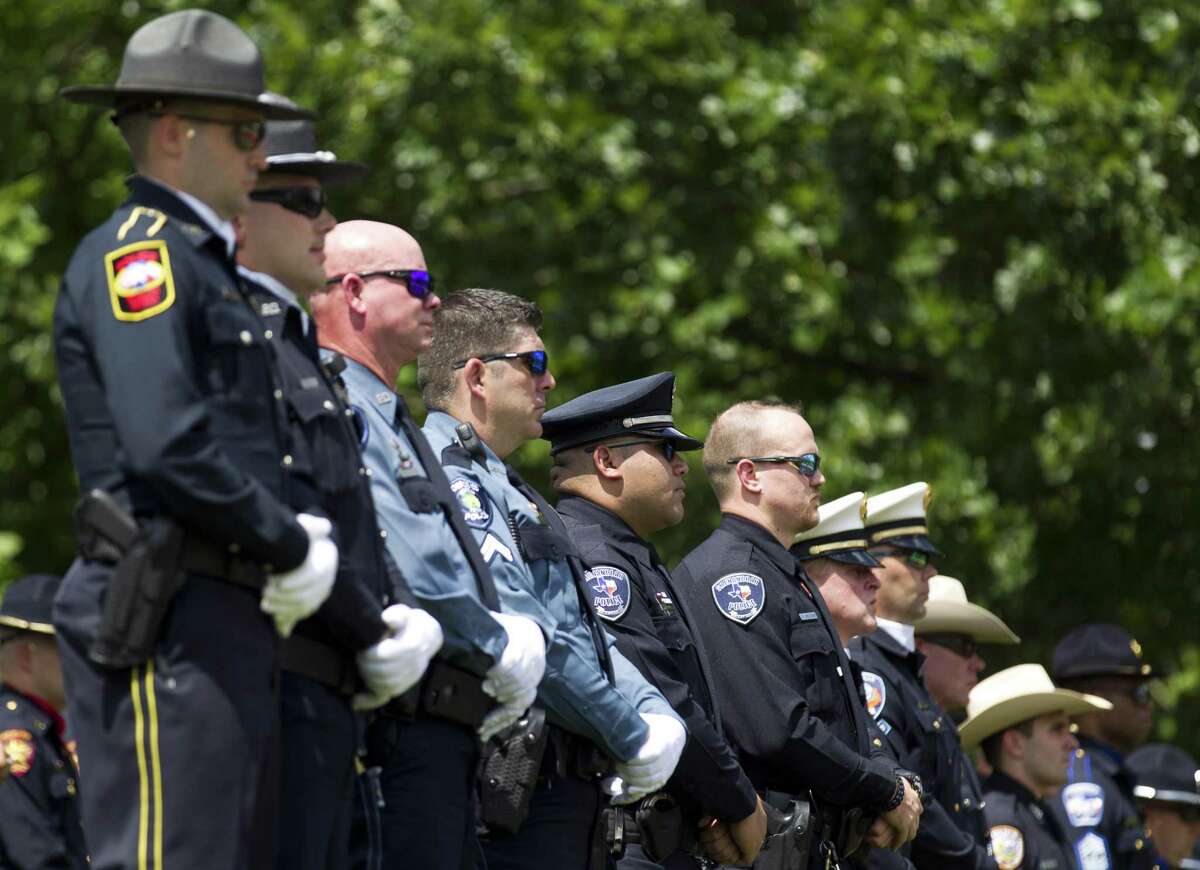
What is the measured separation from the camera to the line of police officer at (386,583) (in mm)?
→ 4102

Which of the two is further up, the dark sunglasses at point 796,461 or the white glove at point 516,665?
the white glove at point 516,665

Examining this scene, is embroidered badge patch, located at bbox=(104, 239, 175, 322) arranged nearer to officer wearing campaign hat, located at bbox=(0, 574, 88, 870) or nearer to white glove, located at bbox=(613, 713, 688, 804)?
white glove, located at bbox=(613, 713, 688, 804)

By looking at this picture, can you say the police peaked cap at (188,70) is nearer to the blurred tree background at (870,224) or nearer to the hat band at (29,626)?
the hat band at (29,626)

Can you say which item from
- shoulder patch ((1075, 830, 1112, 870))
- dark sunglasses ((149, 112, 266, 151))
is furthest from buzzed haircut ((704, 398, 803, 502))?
shoulder patch ((1075, 830, 1112, 870))

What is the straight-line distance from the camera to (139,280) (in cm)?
421

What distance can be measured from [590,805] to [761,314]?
29.2 feet

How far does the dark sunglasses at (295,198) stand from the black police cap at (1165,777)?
7.44 meters

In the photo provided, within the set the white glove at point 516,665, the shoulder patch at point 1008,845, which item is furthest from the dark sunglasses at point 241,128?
the shoulder patch at point 1008,845

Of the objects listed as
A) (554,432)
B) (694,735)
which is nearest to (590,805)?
(694,735)

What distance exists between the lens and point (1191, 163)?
13.1m

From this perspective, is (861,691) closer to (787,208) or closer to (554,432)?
(554,432)

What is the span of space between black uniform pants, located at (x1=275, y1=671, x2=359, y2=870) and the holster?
40.6 inches

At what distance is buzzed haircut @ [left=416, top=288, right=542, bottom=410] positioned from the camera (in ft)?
20.6

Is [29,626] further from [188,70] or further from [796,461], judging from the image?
[188,70]
